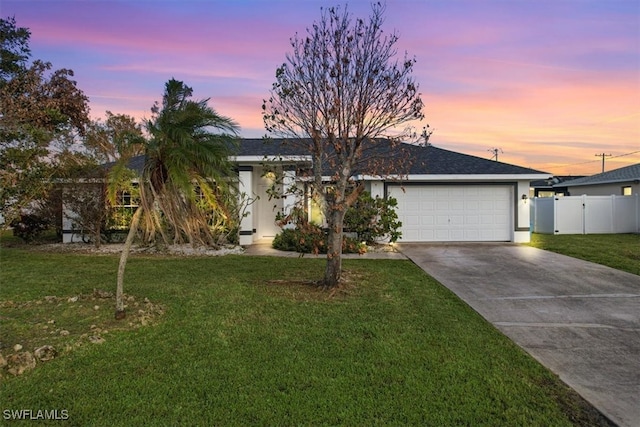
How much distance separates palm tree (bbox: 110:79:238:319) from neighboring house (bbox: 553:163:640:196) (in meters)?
21.7

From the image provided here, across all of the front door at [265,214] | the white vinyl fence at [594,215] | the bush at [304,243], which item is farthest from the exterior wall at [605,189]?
the front door at [265,214]

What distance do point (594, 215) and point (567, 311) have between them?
15.3 metres

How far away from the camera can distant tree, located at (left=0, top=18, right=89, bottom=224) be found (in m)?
7.43

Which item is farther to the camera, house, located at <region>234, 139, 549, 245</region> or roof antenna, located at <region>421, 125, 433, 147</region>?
house, located at <region>234, 139, 549, 245</region>

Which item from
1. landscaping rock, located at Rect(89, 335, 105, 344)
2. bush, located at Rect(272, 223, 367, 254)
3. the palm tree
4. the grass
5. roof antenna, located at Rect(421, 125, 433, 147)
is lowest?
landscaping rock, located at Rect(89, 335, 105, 344)

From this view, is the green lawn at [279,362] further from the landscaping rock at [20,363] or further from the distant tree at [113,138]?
the distant tree at [113,138]

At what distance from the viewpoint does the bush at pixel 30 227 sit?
45.1 feet

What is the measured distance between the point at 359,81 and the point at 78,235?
12.8 m

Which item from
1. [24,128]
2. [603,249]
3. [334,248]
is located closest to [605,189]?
[603,249]

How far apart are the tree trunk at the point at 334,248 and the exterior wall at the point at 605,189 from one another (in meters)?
19.9

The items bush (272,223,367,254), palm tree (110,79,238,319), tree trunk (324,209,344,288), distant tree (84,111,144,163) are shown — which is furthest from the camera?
bush (272,223,367,254)

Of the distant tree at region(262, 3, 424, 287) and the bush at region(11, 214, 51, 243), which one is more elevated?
the distant tree at region(262, 3, 424, 287)

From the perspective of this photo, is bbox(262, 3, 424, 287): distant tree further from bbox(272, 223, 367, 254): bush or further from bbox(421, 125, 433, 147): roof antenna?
bbox(272, 223, 367, 254): bush

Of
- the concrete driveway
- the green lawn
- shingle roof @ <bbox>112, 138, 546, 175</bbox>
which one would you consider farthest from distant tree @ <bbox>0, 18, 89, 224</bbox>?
the concrete driveway
